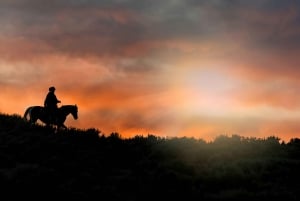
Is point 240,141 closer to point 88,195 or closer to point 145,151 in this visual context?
point 145,151

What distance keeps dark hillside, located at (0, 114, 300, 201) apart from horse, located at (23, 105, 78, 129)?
→ 1958mm

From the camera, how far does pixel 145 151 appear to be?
28766mm

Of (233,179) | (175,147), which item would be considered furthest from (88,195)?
(175,147)

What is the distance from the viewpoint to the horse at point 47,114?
114ft

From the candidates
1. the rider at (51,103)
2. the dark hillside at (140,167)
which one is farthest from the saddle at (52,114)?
the dark hillside at (140,167)

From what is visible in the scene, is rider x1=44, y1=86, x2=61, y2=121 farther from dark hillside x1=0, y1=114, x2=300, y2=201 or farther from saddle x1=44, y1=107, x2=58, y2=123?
dark hillside x1=0, y1=114, x2=300, y2=201

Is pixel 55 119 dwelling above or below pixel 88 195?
above

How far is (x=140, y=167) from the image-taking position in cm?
2577

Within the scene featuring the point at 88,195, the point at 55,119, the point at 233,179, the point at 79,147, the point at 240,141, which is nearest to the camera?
the point at 88,195

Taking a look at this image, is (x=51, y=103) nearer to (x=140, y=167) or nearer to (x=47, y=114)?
(x=47, y=114)

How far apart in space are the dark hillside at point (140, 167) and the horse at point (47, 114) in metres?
1.96

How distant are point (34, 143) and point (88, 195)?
8368 millimetres

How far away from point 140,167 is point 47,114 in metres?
11.1

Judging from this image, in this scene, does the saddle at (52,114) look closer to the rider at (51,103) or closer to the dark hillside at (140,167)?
the rider at (51,103)
